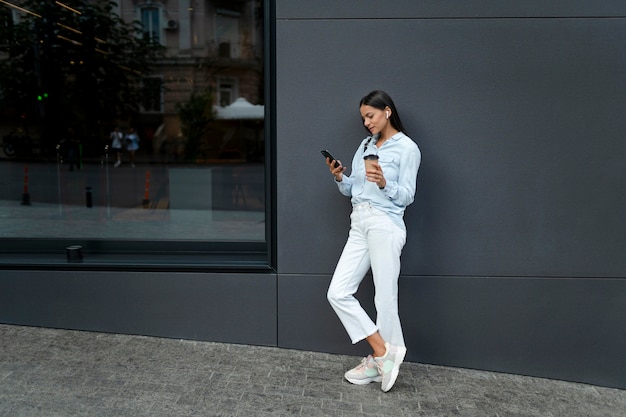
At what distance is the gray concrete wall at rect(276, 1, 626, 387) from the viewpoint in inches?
166

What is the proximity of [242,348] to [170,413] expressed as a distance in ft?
3.80

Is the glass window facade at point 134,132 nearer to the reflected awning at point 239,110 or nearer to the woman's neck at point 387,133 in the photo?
the reflected awning at point 239,110

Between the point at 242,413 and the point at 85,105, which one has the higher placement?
the point at 85,105

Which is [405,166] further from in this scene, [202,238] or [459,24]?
[202,238]

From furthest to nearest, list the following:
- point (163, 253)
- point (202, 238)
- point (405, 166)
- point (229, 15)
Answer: point (229, 15) → point (202, 238) → point (163, 253) → point (405, 166)

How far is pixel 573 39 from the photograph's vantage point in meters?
4.19

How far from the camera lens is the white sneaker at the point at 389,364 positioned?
3.92 metres

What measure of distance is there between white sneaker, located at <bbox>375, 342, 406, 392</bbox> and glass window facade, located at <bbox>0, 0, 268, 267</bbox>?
151 cm

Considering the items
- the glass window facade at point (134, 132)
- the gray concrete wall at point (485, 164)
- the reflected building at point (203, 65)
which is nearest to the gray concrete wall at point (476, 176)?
the gray concrete wall at point (485, 164)

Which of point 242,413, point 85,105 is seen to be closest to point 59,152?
point 85,105

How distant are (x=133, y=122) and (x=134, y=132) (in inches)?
25.3

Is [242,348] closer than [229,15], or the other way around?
[242,348]

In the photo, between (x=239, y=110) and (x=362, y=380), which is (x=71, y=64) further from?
(x=362, y=380)

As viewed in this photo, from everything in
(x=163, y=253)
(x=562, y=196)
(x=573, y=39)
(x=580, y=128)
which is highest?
(x=573, y=39)
